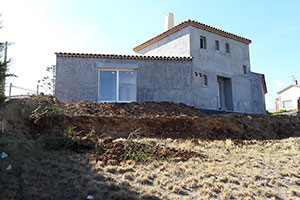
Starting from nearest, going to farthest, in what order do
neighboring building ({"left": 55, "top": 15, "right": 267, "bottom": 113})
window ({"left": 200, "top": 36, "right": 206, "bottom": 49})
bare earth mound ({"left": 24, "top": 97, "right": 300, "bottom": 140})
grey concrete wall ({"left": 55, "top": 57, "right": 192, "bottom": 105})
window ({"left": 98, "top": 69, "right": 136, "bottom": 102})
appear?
bare earth mound ({"left": 24, "top": 97, "right": 300, "bottom": 140}) → grey concrete wall ({"left": 55, "top": 57, "right": 192, "bottom": 105}) → neighboring building ({"left": 55, "top": 15, "right": 267, "bottom": 113}) → window ({"left": 98, "top": 69, "right": 136, "bottom": 102}) → window ({"left": 200, "top": 36, "right": 206, "bottom": 49})

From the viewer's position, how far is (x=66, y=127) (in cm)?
924

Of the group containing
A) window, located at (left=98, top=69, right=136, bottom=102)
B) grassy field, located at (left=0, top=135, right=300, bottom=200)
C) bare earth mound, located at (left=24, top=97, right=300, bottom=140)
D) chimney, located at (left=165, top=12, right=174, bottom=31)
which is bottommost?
grassy field, located at (left=0, top=135, right=300, bottom=200)

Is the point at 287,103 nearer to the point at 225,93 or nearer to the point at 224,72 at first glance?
the point at 225,93

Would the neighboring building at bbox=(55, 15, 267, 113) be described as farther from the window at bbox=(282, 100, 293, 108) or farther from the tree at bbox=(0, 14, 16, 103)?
the window at bbox=(282, 100, 293, 108)

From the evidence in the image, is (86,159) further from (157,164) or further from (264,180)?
(264,180)

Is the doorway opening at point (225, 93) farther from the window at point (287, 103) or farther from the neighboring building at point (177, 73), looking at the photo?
the window at point (287, 103)

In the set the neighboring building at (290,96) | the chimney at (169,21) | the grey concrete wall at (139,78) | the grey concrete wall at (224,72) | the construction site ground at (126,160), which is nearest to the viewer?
the construction site ground at (126,160)

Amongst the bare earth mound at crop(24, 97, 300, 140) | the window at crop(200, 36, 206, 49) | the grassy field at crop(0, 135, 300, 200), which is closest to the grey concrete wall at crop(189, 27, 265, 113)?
the window at crop(200, 36, 206, 49)

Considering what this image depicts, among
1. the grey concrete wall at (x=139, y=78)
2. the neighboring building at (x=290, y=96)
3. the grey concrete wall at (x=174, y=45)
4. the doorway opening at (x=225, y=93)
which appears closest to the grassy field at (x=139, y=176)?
the grey concrete wall at (x=139, y=78)

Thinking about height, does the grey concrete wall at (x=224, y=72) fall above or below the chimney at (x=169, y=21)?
below

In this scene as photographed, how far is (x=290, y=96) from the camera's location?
41031 millimetres

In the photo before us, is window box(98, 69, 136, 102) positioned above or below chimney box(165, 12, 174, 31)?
below

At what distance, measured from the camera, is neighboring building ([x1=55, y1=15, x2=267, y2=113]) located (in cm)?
1342

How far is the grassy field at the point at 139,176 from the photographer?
4.60 metres
